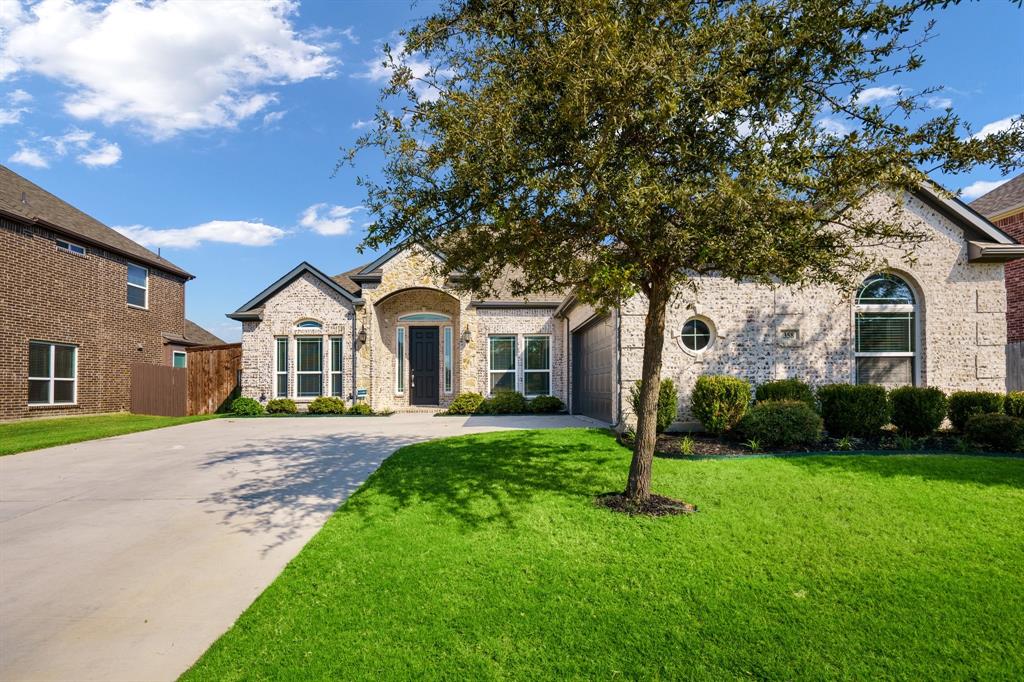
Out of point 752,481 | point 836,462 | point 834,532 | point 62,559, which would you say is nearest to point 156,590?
point 62,559

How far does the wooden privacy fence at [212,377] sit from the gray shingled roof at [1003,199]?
26238 mm

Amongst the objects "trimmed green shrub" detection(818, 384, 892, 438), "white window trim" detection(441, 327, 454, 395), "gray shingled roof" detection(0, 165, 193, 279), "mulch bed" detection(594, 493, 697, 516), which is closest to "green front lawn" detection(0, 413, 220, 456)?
"gray shingled roof" detection(0, 165, 193, 279)

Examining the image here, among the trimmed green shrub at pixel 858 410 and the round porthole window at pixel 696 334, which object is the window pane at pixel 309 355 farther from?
the trimmed green shrub at pixel 858 410

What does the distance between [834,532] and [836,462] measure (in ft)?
10.8

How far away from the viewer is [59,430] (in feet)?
44.1

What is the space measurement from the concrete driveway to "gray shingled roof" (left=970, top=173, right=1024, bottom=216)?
20.3 meters

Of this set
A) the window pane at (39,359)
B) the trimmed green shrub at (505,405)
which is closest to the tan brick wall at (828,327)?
the trimmed green shrub at (505,405)

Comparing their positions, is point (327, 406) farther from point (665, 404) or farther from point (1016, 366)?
point (1016, 366)

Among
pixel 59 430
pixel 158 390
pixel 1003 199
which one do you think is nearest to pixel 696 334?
pixel 59 430

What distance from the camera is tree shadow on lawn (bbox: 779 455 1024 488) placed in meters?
7.26

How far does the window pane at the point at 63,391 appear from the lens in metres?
16.4

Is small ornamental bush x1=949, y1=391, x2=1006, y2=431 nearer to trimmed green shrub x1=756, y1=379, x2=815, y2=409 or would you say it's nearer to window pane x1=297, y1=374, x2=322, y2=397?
trimmed green shrub x1=756, y1=379, x2=815, y2=409

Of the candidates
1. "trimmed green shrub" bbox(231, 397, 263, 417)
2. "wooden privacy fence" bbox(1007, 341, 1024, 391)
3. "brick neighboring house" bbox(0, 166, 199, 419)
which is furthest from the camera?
"trimmed green shrub" bbox(231, 397, 263, 417)

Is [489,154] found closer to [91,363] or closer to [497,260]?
[497,260]
